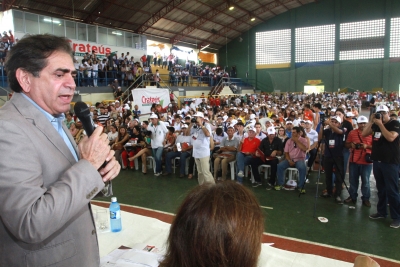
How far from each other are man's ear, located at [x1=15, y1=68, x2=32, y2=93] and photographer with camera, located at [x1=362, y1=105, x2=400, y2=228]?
420cm

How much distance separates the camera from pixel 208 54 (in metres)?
33.3

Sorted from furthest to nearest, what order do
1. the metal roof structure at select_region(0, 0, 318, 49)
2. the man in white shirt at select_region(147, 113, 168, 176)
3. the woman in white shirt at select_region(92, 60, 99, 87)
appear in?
the metal roof structure at select_region(0, 0, 318, 49)
the woman in white shirt at select_region(92, 60, 99, 87)
the man in white shirt at select_region(147, 113, 168, 176)

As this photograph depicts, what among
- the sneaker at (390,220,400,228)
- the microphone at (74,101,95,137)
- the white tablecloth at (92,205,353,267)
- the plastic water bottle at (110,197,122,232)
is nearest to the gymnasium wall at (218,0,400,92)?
the sneaker at (390,220,400,228)

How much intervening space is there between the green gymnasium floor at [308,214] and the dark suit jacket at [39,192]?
3.09 metres

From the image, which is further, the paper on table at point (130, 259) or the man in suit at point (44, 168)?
the paper on table at point (130, 259)

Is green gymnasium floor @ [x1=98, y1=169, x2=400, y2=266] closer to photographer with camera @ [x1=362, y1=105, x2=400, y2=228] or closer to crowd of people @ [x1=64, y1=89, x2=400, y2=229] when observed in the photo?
crowd of people @ [x1=64, y1=89, x2=400, y2=229]

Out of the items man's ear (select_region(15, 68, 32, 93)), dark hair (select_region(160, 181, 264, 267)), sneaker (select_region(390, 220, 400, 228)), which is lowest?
sneaker (select_region(390, 220, 400, 228))

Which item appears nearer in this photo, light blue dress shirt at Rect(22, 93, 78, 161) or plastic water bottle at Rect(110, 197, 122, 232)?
light blue dress shirt at Rect(22, 93, 78, 161)

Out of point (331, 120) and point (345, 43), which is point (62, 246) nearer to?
point (331, 120)

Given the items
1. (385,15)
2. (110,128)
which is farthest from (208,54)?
(110,128)

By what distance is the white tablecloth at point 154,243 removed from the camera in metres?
2.49

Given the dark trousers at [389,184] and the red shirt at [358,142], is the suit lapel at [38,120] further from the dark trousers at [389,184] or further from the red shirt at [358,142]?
the red shirt at [358,142]

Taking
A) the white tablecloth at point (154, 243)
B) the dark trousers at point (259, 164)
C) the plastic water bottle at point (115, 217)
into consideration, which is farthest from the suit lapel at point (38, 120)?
the dark trousers at point (259, 164)

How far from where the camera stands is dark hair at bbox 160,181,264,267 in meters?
0.75
